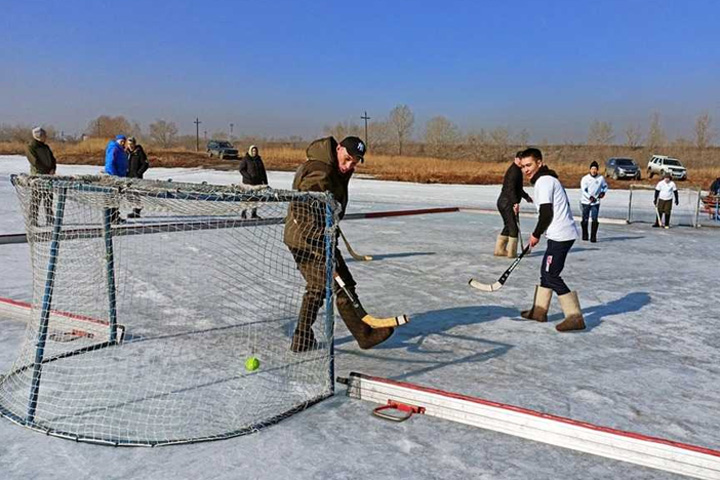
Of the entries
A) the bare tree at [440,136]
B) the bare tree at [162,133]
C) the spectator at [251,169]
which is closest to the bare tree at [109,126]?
the bare tree at [162,133]

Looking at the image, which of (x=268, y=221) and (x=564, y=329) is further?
(x=268, y=221)

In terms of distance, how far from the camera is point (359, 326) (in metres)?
4.52

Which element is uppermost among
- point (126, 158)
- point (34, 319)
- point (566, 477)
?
point (126, 158)

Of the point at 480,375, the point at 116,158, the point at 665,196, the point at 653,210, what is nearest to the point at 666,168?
the point at 653,210

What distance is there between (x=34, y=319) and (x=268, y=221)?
641 cm

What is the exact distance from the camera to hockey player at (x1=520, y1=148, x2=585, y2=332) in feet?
17.2

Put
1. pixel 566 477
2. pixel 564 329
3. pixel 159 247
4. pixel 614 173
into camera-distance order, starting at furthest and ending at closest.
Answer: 1. pixel 614 173
2. pixel 159 247
3. pixel 564 329
4. pixel 566 477

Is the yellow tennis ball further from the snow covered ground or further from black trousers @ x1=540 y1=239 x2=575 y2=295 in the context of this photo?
black trousers @ x1=540 y1=239 x2=575 y2=295

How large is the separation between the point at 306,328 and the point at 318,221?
842mm

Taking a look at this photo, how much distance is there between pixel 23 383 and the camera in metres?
3.84

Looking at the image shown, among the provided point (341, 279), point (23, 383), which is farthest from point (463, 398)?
point (23, 383)

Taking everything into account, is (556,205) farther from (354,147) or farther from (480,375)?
(354,147)

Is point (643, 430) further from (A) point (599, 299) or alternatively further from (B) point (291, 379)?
(A) point (599, 299)

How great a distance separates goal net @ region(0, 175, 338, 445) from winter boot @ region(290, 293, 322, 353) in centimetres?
6
